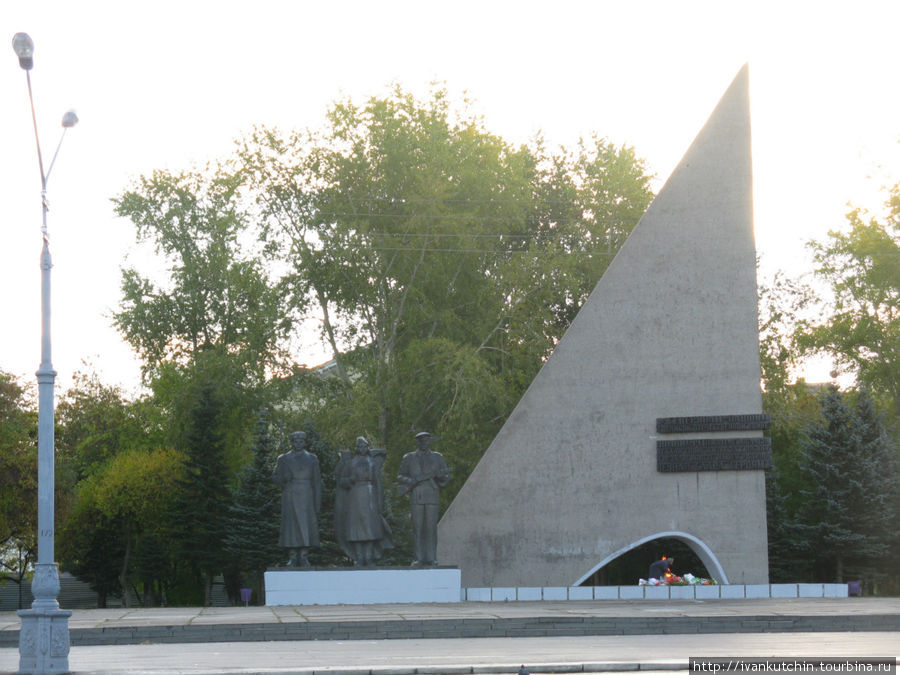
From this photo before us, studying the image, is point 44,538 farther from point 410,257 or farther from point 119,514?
point 119,514

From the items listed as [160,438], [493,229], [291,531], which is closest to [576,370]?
[291,531]

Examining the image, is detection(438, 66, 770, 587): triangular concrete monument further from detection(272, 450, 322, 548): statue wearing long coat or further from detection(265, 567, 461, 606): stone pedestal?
detection(272, 450, 322, 548): statue wearing long coat

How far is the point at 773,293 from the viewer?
36875 mm

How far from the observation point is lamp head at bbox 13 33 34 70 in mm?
11453

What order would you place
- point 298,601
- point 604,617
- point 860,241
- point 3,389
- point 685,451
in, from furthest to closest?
point 860,241
point 3,389
point 685,451
point 298,601
point 604,617

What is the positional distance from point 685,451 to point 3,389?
15.5 metres

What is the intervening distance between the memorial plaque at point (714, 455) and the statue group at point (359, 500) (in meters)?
4.01

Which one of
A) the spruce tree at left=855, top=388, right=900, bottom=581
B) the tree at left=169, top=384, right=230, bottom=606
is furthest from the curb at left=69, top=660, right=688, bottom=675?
the tree at left=169, top=384, right=230, bottom=606

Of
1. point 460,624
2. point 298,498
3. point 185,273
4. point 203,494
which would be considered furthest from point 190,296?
point 460,624

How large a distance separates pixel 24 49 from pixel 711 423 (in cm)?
1328

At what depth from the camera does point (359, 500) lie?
63.9 ft

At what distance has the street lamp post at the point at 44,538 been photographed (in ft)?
36.7

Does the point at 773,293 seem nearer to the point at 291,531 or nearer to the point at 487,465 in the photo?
the point at 487,465

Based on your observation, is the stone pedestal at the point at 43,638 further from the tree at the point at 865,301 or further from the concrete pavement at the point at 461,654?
the tree at the point at 865,301
